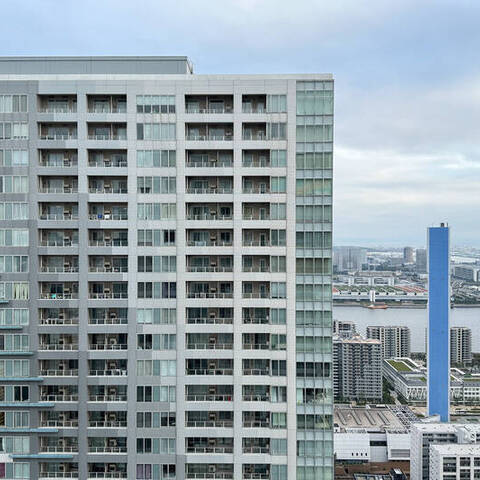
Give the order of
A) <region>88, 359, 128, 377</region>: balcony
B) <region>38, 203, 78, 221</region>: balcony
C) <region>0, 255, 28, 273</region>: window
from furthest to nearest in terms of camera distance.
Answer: <region>38, 203, 78, 221</region>: balcony
<region>88, 359, 128, 377</region>: balcony
<region>0, 255, 28, 273</region>: window

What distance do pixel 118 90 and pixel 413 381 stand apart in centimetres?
6510

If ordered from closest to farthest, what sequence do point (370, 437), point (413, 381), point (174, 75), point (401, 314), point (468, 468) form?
1. point (174, 75)
2. point (468, 468)
3. point (370, 437)
4. point (413, 381)
5. point (401, 314)

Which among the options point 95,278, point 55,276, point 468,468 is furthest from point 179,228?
point 468,468

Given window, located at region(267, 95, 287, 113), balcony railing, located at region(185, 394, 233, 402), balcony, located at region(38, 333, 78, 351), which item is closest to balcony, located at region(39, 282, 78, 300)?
balcony, located at region(38, 333, 78, 351)

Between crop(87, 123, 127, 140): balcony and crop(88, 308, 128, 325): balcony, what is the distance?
4660 mm

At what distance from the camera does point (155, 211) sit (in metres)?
13.9

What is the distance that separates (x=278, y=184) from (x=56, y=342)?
7392 mm

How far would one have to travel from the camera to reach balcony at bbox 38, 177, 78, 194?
14.3 m

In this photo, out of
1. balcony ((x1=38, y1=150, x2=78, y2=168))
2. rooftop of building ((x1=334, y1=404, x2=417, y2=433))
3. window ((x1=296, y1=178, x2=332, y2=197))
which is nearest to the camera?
window ((x1=296, y1=178, x2=332, y2=197))

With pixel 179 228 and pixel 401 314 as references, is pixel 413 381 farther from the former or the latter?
pixel 179 228

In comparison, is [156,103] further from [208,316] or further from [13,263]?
[208,316]

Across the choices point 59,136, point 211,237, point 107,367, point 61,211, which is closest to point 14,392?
point 107,367

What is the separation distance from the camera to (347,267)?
564ft

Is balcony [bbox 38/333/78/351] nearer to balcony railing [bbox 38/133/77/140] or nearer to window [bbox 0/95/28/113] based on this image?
balcony railing [bbox 38/133/77/140]
